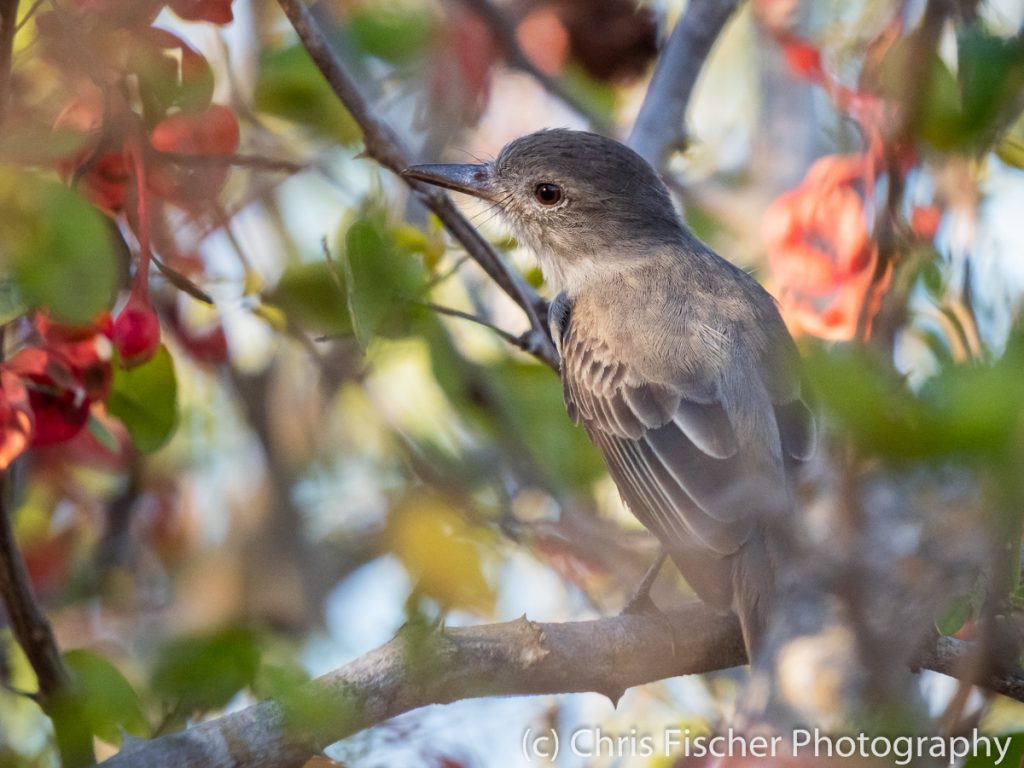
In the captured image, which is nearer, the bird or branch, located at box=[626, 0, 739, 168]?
the bird

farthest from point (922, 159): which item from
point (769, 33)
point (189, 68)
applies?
point (769, 33)

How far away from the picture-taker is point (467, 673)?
10.8 ft

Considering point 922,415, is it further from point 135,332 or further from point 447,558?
point 447,558

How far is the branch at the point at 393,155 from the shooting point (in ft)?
11.7

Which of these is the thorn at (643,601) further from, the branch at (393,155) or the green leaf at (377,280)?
the green leaf at (377,280)

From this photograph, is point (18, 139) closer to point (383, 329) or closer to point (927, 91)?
point (383, 329)

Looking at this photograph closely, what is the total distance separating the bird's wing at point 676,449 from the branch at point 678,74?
1018 millimetres

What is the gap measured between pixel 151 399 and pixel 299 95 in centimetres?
124

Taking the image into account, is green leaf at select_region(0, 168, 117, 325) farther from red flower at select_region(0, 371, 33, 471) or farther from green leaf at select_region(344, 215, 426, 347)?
green leaf at select_region(344, 215, 426, 347)

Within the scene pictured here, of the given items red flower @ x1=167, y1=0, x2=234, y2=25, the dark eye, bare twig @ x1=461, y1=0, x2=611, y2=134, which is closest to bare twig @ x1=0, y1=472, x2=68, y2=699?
red flower @ x1=167, y1=0, x2=234, y2=25

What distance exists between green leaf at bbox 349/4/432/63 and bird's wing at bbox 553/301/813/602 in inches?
49.4

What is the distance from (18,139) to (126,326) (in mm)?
623

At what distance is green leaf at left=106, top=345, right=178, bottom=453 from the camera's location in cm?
361

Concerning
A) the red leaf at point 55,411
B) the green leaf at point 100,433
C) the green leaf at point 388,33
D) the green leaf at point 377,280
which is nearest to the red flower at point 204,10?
the green leaf at point 377,280
